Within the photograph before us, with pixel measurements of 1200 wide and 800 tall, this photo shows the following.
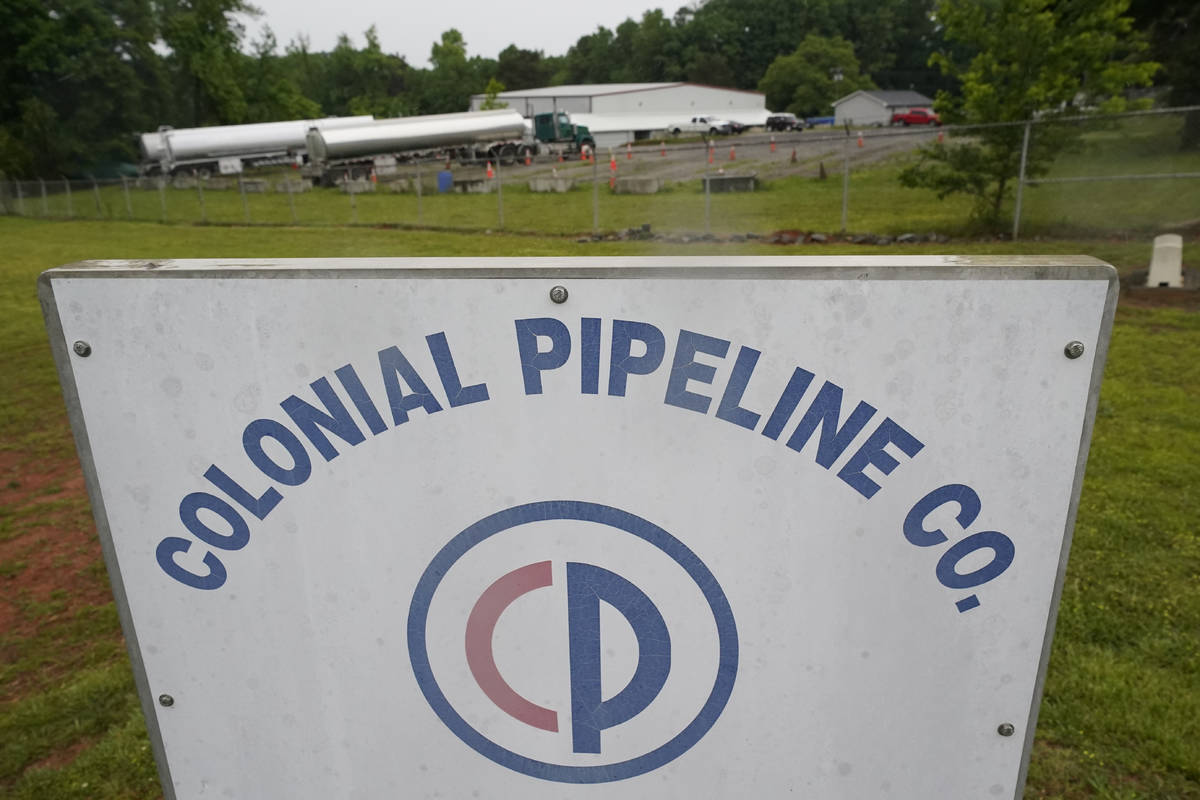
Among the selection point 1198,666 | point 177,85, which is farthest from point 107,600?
point 177,85

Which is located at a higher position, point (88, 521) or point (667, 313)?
point (667, 313)

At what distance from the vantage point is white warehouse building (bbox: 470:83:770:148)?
53406 mm

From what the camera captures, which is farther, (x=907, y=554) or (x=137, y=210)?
(x=137, y=210)

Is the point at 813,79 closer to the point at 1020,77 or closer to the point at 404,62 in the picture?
the point at 404,62

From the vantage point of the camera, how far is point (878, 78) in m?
94.4

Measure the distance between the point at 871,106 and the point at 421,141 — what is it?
4899 cm

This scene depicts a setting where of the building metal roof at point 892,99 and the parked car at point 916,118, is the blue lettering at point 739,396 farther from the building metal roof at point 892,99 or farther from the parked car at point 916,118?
the building metal roof at point 892,99

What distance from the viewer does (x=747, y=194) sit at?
63.8 ft

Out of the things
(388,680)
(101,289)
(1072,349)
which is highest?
(101,289)

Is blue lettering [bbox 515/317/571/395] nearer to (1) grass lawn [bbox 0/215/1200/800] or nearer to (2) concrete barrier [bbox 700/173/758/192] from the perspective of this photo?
(1) grass lawn [bbox 0/215/1200/800]

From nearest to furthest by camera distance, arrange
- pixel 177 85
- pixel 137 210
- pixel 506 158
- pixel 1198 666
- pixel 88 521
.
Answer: pixel 1198 666, pixel 88 521, pixel 137 210, pixel 506 158, pixel 177 85

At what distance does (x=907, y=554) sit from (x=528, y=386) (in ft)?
2.36

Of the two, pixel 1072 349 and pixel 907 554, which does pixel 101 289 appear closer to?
pixel 907 554

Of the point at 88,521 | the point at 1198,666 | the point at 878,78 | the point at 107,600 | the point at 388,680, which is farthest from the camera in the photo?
the point at 878,78
